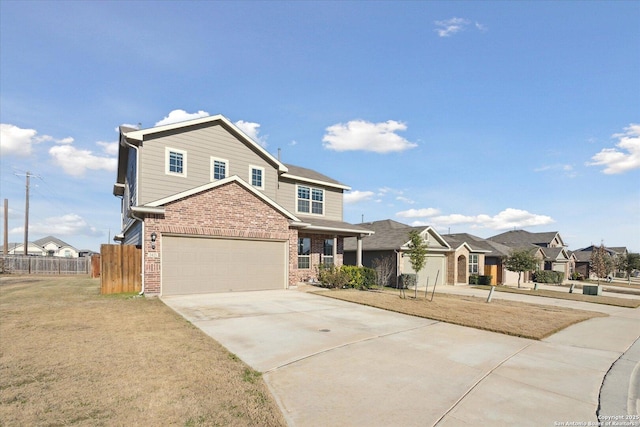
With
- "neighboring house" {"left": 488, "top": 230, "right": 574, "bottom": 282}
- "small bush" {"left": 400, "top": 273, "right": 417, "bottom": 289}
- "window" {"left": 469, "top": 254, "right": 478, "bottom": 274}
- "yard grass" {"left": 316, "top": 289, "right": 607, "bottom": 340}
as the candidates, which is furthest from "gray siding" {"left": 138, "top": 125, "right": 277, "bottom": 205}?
"neighboring house" {"left": 488, "top": 230, "right": 574, "bottom": 282}

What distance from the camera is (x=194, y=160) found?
17.2m

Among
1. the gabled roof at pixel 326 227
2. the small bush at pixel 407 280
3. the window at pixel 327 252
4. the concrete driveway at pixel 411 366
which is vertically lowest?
the small bush at pixel 407 280

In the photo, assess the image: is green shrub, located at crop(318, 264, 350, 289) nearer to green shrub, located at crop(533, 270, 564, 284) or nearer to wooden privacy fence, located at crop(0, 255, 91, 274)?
green shrub, located at crop(533, 270, 564, 284)

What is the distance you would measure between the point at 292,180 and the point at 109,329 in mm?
14548

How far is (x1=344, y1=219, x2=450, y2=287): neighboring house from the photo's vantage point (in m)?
23.1

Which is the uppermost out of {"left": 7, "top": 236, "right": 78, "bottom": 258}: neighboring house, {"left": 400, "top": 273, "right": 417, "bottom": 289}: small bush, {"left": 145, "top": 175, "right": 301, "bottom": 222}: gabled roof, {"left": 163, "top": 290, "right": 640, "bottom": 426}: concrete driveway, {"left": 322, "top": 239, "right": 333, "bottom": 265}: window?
{"left": 145, "top": 175, "right": 301, "bottom": 222}: gabled roof

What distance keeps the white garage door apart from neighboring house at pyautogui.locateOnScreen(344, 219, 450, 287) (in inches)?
345

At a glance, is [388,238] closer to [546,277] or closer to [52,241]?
[546,277]

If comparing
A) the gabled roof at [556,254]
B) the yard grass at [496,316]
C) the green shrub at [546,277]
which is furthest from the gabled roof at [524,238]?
the yard grass at [496,316]

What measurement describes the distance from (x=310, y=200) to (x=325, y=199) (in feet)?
4.18

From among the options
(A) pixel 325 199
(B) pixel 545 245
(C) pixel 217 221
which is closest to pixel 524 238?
(B) pixel 545 245

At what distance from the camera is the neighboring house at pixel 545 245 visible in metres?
40.0

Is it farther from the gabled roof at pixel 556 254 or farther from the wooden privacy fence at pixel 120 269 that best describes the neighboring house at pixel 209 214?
the gabled roof at pixel 556 254

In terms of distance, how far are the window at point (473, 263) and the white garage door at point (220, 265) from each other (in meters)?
19.7
